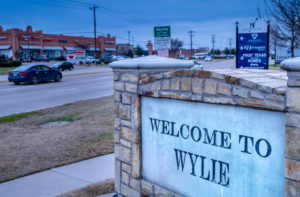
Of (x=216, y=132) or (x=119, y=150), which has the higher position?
(x=216, y=132)

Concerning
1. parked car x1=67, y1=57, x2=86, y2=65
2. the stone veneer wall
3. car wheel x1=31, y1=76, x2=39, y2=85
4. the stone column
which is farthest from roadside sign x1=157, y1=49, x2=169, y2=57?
parked car x1=67, y1=57, x2=86, y2=65

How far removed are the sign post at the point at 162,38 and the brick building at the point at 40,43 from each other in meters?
57.8

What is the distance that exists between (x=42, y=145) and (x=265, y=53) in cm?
567

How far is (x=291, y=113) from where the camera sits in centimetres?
267

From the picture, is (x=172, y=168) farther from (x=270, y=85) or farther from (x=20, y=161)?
(x=20, y=161)

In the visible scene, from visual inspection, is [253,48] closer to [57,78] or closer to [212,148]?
→ [212,148]

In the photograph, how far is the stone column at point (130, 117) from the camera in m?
4.42

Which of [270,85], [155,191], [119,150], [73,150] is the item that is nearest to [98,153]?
[73,150]

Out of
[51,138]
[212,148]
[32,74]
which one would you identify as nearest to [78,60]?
[32,74]

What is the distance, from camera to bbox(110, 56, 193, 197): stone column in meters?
4.42

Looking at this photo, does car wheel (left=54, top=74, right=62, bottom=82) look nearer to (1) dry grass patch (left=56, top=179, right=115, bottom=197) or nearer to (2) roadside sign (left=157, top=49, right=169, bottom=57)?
(2) roadside sign (left=157, top=49, right=169, bottom=57)

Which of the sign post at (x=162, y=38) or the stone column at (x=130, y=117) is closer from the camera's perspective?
the stone column at (x=130, y=117)

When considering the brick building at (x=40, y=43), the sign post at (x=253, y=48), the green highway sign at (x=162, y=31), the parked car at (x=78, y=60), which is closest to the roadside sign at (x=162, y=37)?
the green highway sign at (x=162, y=31)

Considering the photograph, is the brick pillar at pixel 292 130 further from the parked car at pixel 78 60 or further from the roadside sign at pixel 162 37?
the parked car at pixel 78 60
